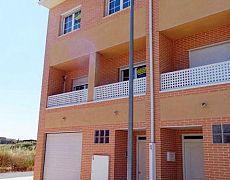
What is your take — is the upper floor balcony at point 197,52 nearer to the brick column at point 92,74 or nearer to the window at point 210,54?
the window at point 210,54

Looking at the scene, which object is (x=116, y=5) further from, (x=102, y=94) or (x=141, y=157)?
(x=141, y=157)

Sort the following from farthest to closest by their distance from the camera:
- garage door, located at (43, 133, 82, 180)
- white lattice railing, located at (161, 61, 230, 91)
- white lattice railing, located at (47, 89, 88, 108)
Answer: white lattice railing, located at (47, 89, 88, 108)
garage door, located at (43, 133, 82, 180)
white lattice railing, located at (161, 61, 230, 91)

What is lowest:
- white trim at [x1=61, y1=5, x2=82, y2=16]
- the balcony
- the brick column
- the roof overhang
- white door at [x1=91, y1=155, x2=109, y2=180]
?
white door at [x1=91, y1=155, x2=109, y2=180]

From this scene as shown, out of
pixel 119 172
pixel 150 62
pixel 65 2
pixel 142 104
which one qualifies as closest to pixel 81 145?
pixel 119 172

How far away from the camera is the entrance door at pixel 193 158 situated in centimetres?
1159

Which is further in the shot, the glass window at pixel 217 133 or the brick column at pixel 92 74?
the brick column at pixel 92 74

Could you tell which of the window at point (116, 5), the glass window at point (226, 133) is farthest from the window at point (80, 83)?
the glass window at point (226, 133)

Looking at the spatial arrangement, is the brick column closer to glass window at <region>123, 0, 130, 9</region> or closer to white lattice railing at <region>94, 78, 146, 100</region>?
white lattice railing at <region>94, 78, 146, 100</region>

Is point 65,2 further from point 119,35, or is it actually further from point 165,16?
point 165,16

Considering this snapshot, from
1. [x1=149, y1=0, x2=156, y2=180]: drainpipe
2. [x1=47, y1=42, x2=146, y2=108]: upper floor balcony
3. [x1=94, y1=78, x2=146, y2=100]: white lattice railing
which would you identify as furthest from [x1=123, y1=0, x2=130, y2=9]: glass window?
[x1=94, y1=78, x2=146, y2=100]: white lattice railing

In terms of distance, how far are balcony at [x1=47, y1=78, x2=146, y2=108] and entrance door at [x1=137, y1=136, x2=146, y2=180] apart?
236cm

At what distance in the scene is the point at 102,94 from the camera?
45.3 ft

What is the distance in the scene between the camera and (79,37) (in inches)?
618

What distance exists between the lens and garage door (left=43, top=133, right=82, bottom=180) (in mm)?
14437
